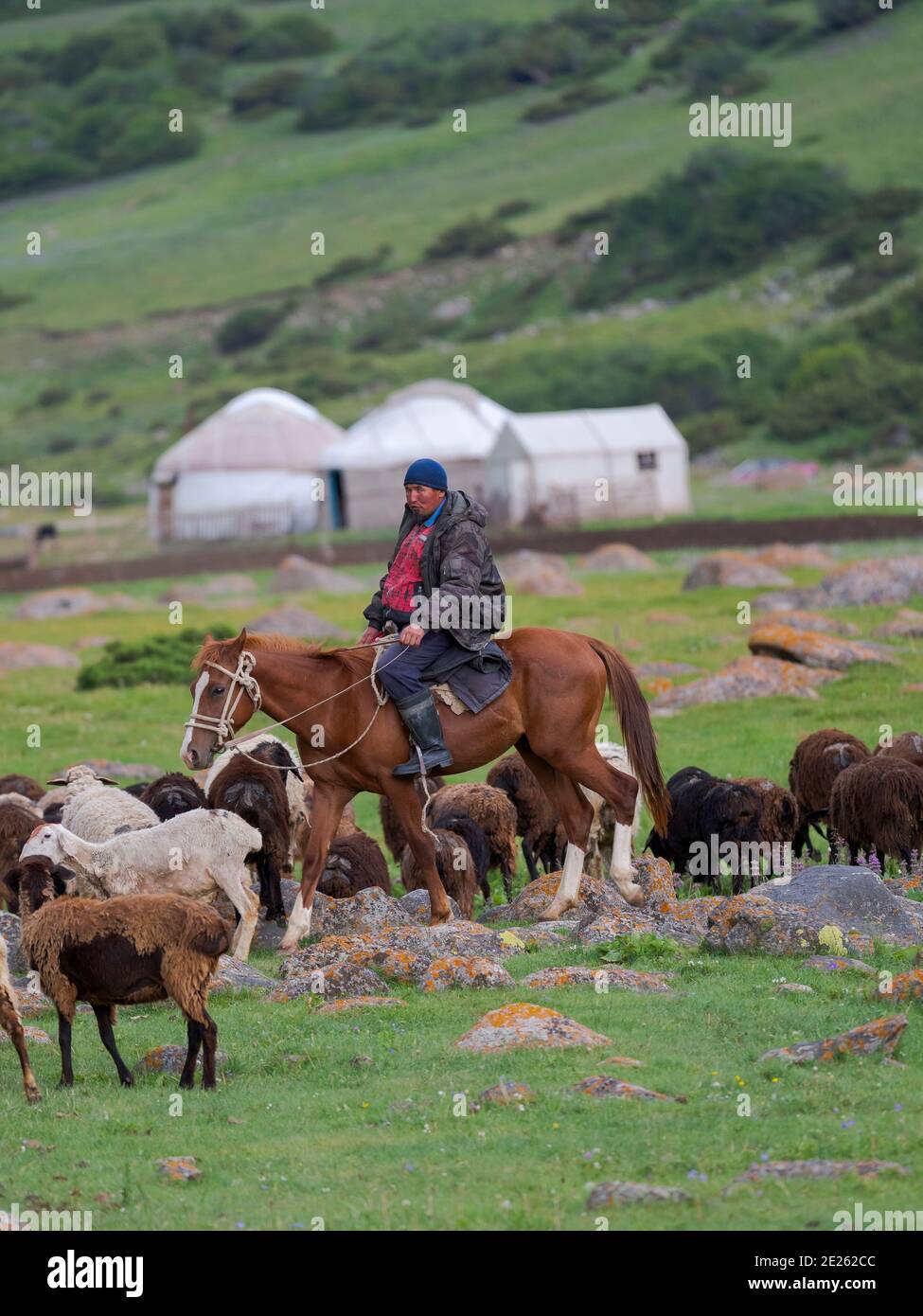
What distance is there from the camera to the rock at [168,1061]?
10664 mm

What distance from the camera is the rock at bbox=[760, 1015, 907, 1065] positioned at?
9953mm

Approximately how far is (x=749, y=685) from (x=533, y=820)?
30.9ft

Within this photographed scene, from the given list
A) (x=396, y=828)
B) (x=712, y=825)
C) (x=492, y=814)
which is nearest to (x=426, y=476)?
(x=492, y=814)

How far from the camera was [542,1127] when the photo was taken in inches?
363

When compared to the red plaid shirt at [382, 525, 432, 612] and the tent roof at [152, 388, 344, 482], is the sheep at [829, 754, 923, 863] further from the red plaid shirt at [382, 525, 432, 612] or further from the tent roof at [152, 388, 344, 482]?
the tent roof at [152, 388, 344, 482]

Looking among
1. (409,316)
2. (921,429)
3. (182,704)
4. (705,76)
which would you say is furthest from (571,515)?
(705,76)

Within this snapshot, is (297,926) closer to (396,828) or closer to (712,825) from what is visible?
(712,825)

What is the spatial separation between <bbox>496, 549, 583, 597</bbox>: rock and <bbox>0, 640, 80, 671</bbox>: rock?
8.09m

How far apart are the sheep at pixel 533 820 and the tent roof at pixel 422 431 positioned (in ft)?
155

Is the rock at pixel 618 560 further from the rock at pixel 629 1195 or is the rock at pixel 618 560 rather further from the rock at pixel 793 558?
the rock at pixel 629 1195

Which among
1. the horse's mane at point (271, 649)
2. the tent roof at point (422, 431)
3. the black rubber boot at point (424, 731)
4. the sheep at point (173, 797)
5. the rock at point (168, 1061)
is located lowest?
the rock at point (168, 1061)

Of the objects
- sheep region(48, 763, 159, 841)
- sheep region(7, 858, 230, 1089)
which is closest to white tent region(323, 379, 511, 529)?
sheep region(48, 763, 159, 841)

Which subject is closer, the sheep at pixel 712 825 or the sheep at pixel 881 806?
the sheep at pixel 881 806

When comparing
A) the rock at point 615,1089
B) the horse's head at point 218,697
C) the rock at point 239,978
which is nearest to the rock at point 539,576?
the horse's head at point 218,697
